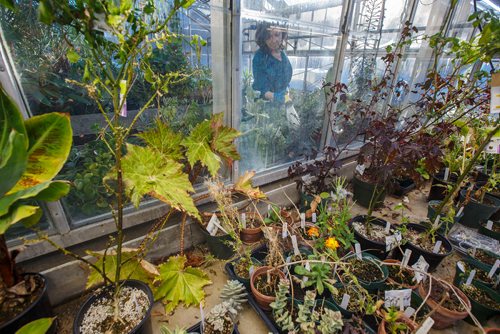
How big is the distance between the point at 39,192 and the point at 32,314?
0.69 m

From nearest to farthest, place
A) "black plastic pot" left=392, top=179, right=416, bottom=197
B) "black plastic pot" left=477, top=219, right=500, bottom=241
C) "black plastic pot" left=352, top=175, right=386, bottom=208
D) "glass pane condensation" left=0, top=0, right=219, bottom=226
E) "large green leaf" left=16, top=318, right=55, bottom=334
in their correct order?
"large green leaf" left=16, top=318, right=55, bottom=334 → "glass pane condensation" left=0, top=0, right=219, bottom=226 → "black plastic pot" left=477, top=219, right=500, bottom=241 → "black plastic pot" left=352, top=175, right=386, bottom=208 → "black plastic pot" left=392, top=179, right=416, bottom=197

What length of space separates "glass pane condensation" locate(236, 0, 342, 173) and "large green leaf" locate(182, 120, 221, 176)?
0.47 meters

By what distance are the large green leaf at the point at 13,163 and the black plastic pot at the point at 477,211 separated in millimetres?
3211

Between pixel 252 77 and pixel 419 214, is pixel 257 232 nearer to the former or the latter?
pixel 252 77

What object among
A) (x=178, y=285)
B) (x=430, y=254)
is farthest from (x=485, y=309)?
(x=178, y=285)

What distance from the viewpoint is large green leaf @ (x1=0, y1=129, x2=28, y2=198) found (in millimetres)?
689

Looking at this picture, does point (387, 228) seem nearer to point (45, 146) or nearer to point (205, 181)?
point (205, 181)

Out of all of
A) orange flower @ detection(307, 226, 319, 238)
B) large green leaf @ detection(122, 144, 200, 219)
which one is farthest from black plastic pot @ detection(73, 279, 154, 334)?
orange flower @ detection(307, 226, 319, 238)

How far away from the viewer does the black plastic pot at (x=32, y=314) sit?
0.95 meters

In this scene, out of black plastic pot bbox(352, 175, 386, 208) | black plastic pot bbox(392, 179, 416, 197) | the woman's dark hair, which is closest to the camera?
the woman's dark hair

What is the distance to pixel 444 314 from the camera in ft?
4.28

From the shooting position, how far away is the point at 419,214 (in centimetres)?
252

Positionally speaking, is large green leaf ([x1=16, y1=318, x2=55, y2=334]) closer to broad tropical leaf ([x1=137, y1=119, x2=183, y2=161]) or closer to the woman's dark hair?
broad tropical leaf ([x1=137, y1=119, x2=183, y2=161])

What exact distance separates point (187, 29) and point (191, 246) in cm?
157
